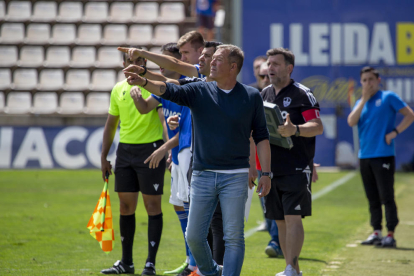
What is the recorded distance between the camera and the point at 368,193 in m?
7.03

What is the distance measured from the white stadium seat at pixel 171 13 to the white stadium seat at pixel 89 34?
2.15 meters

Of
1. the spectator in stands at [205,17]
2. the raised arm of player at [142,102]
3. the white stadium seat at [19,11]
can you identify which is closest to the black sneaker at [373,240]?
the raised arm of player at [142,102]

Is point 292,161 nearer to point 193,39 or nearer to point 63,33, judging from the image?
point 193,39

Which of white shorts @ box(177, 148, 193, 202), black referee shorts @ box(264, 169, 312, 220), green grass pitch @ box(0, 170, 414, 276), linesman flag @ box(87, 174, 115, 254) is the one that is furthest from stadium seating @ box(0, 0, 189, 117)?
black referee shorts @ box(264, 169, 312, 220)

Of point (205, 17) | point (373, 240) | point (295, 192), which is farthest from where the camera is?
point (205, 17)

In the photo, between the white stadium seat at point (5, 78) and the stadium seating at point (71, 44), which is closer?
the stadium seating at point (71, 44)

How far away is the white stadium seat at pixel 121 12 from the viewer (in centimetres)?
1928

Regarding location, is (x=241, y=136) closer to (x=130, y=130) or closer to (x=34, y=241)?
(x=130, y=130)

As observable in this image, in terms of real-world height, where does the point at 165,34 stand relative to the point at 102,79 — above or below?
above

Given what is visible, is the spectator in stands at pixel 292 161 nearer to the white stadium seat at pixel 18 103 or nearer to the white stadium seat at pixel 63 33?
the white stadium seat at pixel 18 103

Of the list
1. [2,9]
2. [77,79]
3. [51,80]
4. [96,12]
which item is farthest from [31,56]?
[96,12]

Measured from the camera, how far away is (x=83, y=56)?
18375 mm

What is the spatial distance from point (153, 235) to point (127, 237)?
9.9 inches

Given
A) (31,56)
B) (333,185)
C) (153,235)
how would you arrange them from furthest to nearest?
(31,56) → (333,185) → (153,235)
